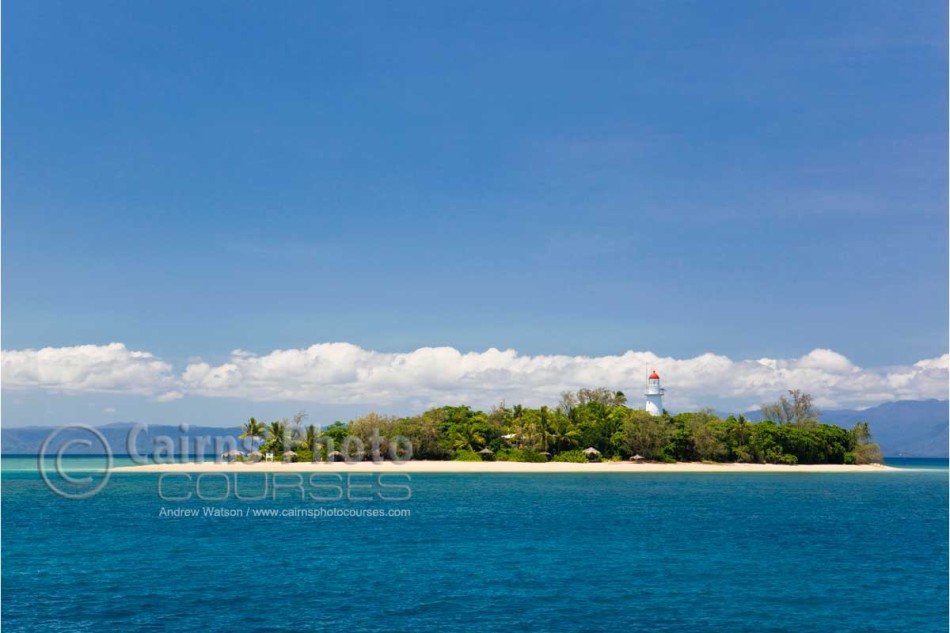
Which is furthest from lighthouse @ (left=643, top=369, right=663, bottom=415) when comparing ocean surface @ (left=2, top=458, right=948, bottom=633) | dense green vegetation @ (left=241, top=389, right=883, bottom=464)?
ocean surface @ (left=2, top=458, right=948, bottom=633)

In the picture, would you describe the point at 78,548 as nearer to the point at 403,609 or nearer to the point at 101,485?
the point at 403,609

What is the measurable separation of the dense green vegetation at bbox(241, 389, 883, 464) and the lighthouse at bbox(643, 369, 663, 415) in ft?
27.2

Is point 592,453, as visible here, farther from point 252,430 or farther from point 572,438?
point 252,430

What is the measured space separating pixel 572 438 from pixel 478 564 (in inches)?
3466

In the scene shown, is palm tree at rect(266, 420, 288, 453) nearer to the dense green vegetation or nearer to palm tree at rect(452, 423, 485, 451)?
the dense green vegetation

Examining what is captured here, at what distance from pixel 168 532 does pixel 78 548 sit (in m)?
7.87

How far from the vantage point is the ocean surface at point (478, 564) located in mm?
29297

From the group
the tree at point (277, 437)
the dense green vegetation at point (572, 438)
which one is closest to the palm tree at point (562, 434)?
the dense green vegetation at point (572, 438)

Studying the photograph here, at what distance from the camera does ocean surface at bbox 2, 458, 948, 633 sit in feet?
96.1

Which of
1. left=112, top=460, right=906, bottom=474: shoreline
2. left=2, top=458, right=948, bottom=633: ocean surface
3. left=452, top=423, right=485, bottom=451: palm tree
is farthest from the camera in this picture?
left=452, top=423, right=485, bottom=451: palm tree

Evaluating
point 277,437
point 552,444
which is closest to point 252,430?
point 277,437

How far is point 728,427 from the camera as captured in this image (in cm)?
12750

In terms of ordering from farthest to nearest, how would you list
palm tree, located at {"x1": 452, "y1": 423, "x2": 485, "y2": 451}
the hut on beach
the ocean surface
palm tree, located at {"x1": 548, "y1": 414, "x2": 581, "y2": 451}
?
palm tree, located at {"x1": 452, "y1": 423, "x2": 485, "y2": 451}, palm tree, located at {"x1": 548, "y1": 414, "x2": 581, "y2": 451}, the hut on beach, the ocean surface

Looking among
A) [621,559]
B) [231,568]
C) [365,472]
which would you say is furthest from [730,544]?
[365,472]
